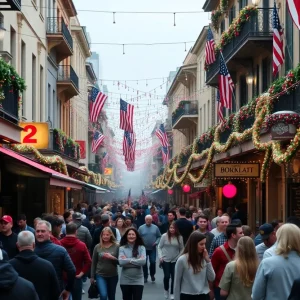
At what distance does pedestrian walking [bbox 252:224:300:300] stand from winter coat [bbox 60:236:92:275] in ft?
16.8

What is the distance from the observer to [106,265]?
13.2 m

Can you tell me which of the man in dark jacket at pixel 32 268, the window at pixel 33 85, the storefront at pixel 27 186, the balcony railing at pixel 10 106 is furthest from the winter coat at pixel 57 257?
the window at pixel 33 85

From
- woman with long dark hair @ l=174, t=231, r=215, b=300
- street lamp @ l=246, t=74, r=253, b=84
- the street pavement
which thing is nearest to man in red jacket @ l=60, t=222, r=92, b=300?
woman with long dark hair @ l=174, t=231, r=215, b=300

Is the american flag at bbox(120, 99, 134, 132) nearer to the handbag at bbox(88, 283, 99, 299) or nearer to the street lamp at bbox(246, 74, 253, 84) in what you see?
the street lamp at bbox(246, 74, 253, 84)

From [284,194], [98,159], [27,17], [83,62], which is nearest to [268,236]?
[284,194]

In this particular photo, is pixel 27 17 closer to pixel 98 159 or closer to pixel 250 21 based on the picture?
pixel 250 21

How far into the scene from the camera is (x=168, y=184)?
185 ft

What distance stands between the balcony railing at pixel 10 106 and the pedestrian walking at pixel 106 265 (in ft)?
16.2

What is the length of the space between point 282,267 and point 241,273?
140 cm

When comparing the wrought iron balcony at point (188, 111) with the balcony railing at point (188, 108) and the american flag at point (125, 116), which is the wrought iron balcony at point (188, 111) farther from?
the american flag at point (125, 116)

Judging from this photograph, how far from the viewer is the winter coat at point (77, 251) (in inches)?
491

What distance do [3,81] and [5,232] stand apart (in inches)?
193

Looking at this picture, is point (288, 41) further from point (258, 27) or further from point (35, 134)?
point (35, 134)

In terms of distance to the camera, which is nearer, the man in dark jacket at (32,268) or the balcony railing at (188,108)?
the man in dark jacket at (32,268)
